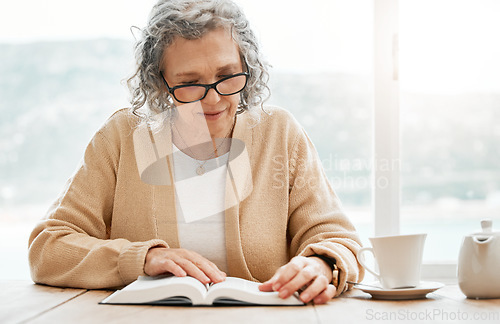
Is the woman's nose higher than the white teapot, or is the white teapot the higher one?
the woman's nose

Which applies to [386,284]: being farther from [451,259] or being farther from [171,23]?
[451,259]

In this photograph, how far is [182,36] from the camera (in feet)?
4.91

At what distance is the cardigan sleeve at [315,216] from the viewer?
51.3 inches

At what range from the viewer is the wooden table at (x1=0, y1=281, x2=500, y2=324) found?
3.19ft

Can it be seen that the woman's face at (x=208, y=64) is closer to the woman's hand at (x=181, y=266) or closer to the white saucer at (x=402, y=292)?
the woman's hand at (x=181, y=266)

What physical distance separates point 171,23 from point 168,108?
0.30 m

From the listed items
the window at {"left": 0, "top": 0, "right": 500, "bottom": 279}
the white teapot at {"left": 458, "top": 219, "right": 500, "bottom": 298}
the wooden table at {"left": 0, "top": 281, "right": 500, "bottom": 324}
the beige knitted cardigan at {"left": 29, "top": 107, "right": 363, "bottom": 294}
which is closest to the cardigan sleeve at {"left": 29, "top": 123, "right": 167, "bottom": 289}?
the beige knitted cardigan at {"left": 29, "top": 107, "right": 363, "bottom": 294}

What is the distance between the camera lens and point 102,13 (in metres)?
2.39

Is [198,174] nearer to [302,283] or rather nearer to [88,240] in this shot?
[88,240]

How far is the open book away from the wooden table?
2cm

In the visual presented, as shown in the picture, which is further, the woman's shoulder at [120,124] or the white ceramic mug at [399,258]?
the woman's shoulder at [120,124]

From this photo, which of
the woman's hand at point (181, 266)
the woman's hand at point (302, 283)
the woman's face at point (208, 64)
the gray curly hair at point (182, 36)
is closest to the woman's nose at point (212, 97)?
the woman's face at point (208, 64)

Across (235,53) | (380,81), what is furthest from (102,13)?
(380,81)

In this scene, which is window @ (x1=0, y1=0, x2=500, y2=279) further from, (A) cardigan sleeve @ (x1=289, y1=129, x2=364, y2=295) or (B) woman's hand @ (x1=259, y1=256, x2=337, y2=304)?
(B) woman's hand @ (x1=259, y1=256, x2=337, y2=304)
